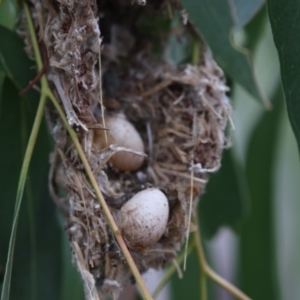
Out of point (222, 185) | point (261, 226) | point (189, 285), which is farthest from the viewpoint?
point (261, 226)

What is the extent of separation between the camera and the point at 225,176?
1344mm

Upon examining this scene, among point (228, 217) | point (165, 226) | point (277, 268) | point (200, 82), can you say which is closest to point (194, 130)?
point (200, 82)

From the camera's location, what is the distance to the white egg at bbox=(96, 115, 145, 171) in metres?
1.02

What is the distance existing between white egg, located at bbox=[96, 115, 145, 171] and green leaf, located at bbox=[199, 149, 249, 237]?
34 cm

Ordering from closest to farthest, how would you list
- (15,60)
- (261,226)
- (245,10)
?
(15,60) → (245,10) → (261,226)

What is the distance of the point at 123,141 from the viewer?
1.03m

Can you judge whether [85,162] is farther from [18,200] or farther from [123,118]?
[123,118]

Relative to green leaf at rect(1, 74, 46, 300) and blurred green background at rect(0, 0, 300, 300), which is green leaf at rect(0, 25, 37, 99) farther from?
green leaf at rect(1, 74, 46, 300)

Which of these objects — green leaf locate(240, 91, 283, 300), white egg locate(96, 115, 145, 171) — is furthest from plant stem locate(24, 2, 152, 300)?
green leaf locate(240, 91, 283, 300)

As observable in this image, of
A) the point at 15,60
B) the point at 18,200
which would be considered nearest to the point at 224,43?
the point at 15,60

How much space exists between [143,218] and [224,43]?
40 centimetres

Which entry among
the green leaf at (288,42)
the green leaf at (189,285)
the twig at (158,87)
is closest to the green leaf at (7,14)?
the twig at (158,87)

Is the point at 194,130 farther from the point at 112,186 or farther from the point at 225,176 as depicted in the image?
the point at 225,176

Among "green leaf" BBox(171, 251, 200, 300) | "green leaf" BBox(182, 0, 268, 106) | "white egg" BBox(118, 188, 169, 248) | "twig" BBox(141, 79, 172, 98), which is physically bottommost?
"green leaf" BBox(171, 251, 200, 300)
